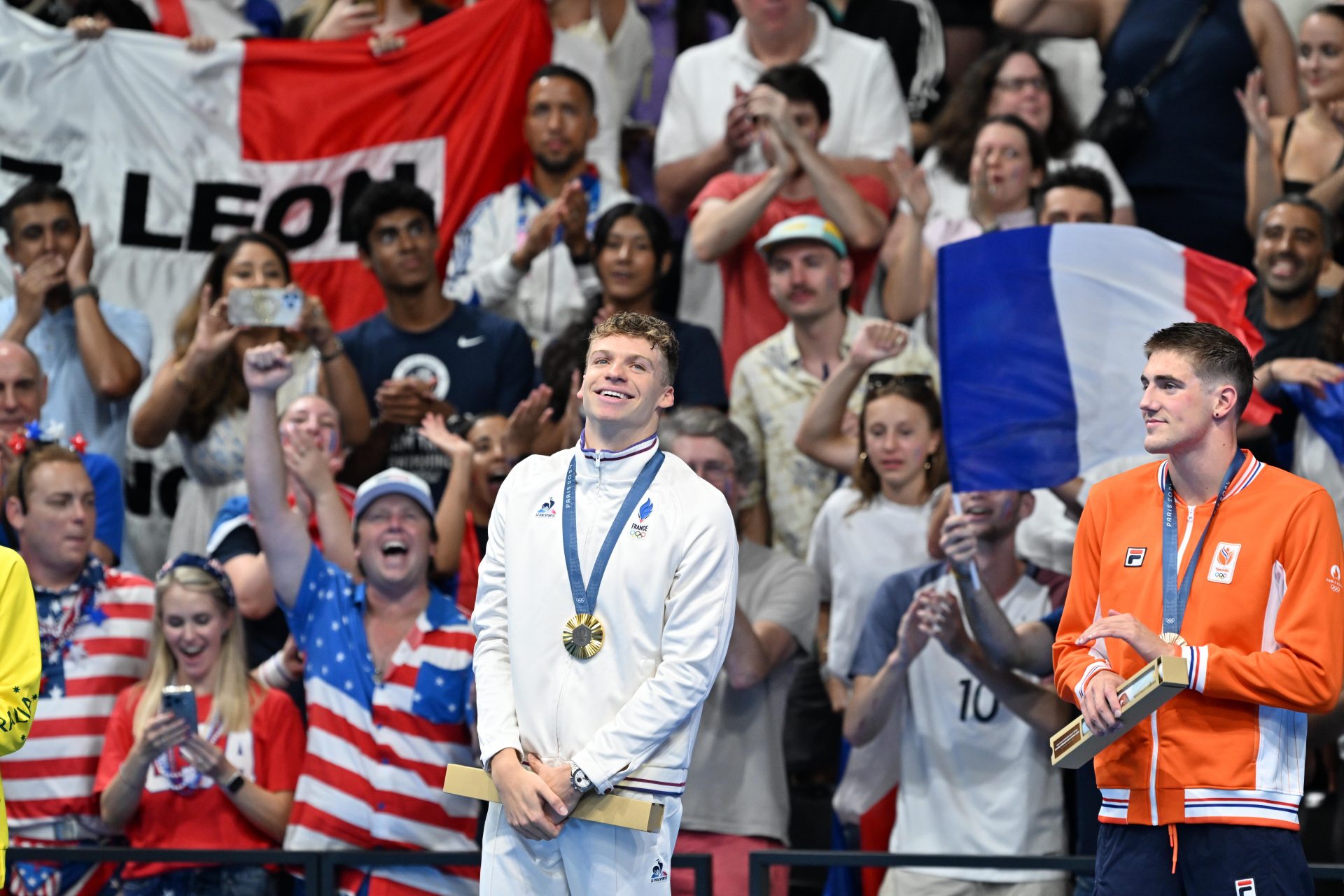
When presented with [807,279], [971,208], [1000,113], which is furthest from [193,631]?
[1000,113]

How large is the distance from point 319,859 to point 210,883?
1.27ft

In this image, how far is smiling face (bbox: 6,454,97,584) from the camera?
236 inches

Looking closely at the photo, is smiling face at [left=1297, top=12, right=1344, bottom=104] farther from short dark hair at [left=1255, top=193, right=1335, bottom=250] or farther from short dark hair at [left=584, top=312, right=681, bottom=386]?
short dark hair at [left=584, top=312, right=681, bottom=386]

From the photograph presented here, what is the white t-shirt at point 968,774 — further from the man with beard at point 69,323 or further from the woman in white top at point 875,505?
the man with beard at point 69,323

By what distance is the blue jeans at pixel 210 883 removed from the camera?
541 cm

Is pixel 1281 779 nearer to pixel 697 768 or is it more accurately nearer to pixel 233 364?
pixel 697 768

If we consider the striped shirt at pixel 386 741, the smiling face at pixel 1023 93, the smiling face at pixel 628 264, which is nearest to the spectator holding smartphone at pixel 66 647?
the striped shirt at pixel 386 741

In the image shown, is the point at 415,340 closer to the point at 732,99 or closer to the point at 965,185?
the point at 732,99

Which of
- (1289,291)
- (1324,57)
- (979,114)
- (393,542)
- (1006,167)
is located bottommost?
(393,542)

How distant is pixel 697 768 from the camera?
5902 millimetres

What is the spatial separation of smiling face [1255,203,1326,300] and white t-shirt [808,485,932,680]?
173cm

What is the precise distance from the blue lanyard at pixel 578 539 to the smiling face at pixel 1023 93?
4589 mm

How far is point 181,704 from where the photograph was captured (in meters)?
5.41

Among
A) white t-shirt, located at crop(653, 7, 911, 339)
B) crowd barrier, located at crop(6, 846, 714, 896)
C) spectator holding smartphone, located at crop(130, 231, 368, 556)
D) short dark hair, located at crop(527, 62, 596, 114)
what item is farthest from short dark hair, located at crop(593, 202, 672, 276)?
crowd barrier, located at crop(6, 846, 714, 896)
